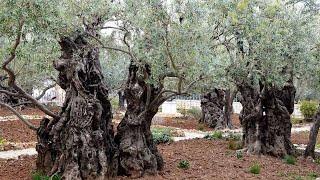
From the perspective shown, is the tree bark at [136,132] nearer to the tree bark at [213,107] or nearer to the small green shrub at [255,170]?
the small green shrub at [255,170]

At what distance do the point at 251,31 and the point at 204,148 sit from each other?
516cm

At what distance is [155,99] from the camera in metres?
8.59

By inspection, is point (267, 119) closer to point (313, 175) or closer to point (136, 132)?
point (313, 175)

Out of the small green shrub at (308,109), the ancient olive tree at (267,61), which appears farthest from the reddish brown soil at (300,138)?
the small green shrub at (308,109)

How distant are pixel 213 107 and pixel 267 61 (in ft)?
39.6

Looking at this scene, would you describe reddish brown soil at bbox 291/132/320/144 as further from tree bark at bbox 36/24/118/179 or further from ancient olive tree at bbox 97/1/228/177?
tree bark at bbox 36/24/118/179

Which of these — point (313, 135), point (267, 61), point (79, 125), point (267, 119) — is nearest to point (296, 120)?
point (267, 119)

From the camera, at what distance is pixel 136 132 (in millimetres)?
8930

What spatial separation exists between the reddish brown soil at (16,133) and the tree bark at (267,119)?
6.95 meters

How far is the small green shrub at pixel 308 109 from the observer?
26.5 meters

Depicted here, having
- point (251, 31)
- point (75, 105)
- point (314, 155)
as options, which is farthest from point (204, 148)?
point (75, 105)

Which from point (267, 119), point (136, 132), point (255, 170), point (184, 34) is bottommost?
point (255, 170)

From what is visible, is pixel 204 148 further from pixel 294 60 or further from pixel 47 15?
pixel 47 15

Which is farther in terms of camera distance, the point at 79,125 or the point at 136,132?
the point at 136,132
